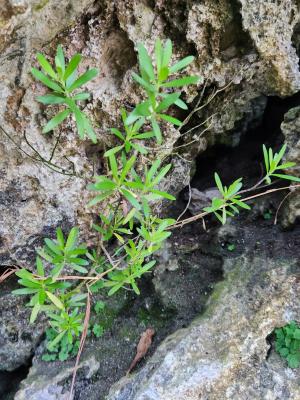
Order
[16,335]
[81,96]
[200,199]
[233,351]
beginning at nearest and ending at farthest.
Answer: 1. [81,96]
2. [233,351]
3. [16,335]
4. [200,199]

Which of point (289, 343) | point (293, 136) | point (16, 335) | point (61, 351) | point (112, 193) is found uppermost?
point (112, 193)

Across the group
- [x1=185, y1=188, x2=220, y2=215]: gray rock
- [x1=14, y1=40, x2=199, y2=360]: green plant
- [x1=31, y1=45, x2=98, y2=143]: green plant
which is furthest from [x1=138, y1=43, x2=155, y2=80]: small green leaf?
[x1=185, y1=188, x2=220, y2=215]: gray rock

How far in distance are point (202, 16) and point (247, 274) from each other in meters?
1.41

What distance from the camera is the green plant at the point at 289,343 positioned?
84.3 inches

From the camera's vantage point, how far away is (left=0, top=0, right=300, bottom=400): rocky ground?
1.88m

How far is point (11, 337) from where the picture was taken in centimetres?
257

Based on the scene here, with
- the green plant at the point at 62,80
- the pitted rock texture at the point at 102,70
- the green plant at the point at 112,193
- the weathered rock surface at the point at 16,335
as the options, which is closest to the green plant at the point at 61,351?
the green plant at the point at 112,193

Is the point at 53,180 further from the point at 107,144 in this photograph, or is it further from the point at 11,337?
the point at 11,337

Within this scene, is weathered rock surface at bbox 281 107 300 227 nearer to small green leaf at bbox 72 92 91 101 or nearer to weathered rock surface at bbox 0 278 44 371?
small green leaf at bbox 72 92 91 101

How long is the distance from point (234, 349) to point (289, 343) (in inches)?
12.1

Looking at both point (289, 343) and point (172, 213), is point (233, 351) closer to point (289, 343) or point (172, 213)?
point (289, 343)

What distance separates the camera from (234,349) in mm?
2143

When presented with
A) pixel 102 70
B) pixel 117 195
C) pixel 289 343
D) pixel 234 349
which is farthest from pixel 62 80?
pixel 289 343

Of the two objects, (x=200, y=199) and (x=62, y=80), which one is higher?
(x=62, y=80)
